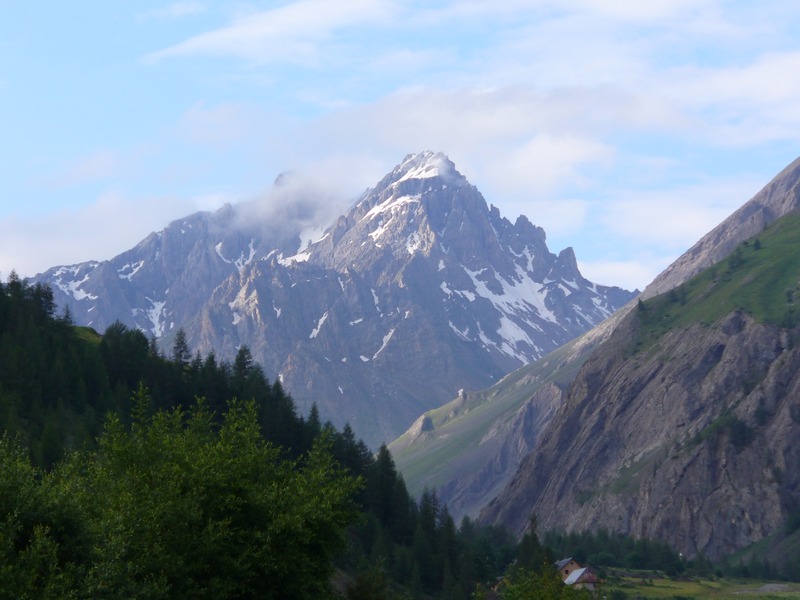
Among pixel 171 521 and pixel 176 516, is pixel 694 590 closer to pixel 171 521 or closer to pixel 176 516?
pixel 176 516

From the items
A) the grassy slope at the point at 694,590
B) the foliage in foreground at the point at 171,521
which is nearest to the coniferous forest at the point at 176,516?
the foliage in foreground at the point at 171,521

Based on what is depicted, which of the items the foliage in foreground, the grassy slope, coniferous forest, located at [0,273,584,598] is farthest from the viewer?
the grassy slope

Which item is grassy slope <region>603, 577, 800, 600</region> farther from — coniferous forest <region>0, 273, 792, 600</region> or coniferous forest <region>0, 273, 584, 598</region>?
coniferous forest <region>0, 273, 584, 598</region>

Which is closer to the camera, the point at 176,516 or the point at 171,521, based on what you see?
the point at 171,521

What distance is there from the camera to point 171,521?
1982 inches

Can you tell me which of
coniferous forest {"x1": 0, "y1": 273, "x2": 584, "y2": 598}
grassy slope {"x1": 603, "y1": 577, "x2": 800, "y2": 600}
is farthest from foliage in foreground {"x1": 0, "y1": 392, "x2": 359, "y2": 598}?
grassy slope {"x1": 603, "y1": 577, "x2": 800, "y2": 600}

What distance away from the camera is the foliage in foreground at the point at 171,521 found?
42312 mm

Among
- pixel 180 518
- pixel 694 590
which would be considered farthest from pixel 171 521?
pixel 694 590

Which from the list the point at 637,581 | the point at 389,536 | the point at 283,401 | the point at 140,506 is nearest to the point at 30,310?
the point at 283,401

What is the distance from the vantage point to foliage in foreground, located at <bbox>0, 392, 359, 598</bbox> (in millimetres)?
42312

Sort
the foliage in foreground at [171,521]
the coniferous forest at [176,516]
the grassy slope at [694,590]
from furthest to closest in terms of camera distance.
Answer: the grassy slope at [694,590] < the coniferous forest at [176,516] < the foliage in foreground at [171,521]

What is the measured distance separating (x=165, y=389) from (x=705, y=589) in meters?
92.9

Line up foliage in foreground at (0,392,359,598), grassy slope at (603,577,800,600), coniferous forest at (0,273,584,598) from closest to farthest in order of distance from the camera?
1. foliage in foreground at (0,392,359,598)
2. coniferous forest at (0,273,584,598)
3. grassy slope at (603,577,800,600)

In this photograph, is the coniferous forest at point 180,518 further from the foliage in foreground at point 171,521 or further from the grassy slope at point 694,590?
the grassy slope at point 694,590
